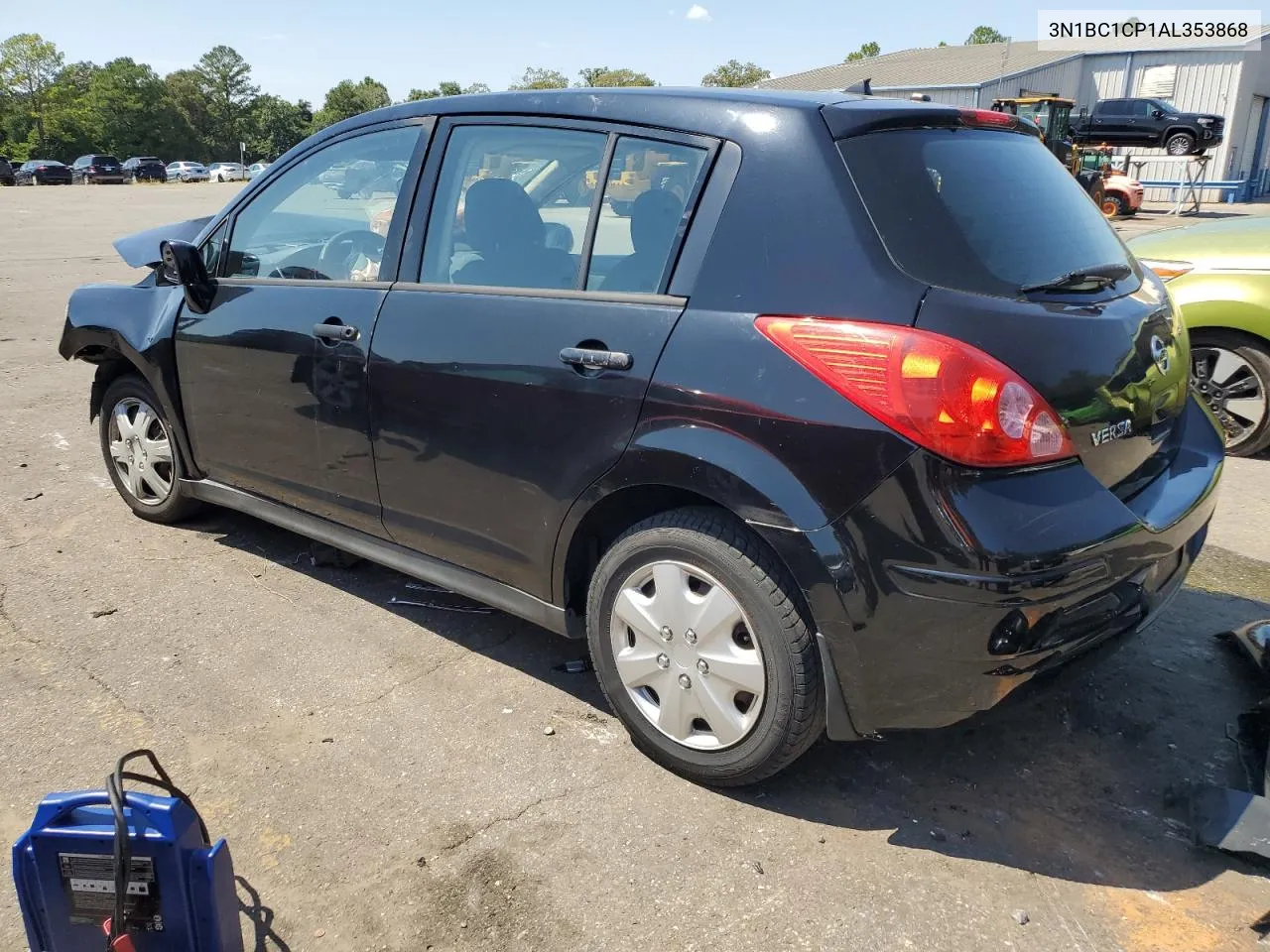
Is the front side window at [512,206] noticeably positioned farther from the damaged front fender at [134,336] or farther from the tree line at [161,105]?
the tree line at [161,105]

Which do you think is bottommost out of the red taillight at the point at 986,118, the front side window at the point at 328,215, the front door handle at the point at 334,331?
the front door handle at the point at 334,331

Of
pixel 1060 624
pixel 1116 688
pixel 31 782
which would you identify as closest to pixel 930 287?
pixel 1060 624

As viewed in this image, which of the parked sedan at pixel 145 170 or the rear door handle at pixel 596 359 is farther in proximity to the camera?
the parked sedan at pixel 145 170

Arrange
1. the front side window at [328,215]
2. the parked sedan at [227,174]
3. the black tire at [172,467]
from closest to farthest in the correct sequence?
the front side window at [328,215], the black tire at [172,467], the parked sedan at [227,174]

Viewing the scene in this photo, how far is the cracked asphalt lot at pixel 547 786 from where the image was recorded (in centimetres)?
232

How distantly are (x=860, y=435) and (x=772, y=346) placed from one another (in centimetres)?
32

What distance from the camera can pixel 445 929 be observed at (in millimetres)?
2303

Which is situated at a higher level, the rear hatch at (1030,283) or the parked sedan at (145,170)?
the parked sedan at (145,170)

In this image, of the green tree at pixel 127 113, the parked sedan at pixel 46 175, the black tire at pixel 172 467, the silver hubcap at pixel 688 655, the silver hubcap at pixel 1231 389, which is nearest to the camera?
the silver hubcap at pixel 688 655

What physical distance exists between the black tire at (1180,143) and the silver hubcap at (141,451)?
3066 cm

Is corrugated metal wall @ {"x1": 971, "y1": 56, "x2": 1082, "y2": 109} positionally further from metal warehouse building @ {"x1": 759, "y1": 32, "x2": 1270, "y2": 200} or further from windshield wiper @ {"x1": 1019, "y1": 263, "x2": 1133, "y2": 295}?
windshield wiper @ {"x1": 1019, "y1": 263, "x2": 1133, "y2": 295}

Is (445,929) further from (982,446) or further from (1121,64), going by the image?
(1121,64)

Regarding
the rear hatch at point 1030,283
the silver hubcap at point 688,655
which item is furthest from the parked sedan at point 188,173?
the rear hatch at point 1030,283

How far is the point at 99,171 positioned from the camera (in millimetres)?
56781
